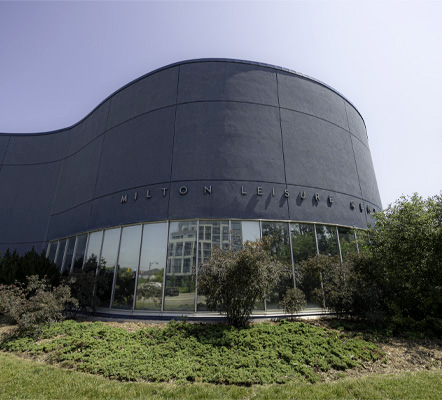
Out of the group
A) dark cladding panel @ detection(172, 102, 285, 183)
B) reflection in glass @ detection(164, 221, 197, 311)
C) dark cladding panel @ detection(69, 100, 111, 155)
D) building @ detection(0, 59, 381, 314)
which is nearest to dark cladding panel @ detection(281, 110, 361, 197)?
building @ detection(0, 59, 381, 314)

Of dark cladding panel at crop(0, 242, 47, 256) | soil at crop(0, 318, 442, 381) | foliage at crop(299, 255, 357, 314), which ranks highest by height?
dark cladding panel at crop(0, 242, 47, 256)

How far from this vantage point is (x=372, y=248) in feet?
33.1

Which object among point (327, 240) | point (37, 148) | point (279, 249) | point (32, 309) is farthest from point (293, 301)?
point (37, 148)

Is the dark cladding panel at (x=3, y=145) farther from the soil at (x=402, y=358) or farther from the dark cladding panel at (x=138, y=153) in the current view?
the soil at (x=402, y=358)

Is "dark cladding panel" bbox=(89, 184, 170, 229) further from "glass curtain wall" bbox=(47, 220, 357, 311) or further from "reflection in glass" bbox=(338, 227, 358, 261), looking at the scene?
"reflection in glass" bbox=(338, 227, 358, 261)

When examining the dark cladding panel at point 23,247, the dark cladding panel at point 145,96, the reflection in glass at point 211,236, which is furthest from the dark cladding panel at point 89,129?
the reflection in glass at point 211,236

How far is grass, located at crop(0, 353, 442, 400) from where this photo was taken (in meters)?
4.59

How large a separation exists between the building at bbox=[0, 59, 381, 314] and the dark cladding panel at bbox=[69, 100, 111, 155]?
162mm

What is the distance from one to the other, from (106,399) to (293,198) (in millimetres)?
10734

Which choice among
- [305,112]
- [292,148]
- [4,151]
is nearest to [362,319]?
[292,148]

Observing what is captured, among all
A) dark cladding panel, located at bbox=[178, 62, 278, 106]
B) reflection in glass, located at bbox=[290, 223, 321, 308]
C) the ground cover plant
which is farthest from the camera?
dark cladding panel, located at bbox=[178, 62, 278, 106]

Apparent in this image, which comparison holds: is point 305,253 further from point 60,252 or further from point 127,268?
point 60,252

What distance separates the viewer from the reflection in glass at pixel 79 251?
14.5 m

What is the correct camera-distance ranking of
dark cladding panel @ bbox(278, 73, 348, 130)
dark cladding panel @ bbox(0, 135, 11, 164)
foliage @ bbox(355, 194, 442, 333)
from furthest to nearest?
dark cladding panel @ bbox(0, 135, 11, 164) → dark cladding panel @ bbox(278, 73, 348, 130) → foliage @ bbox(355, 194, 442, 333)
